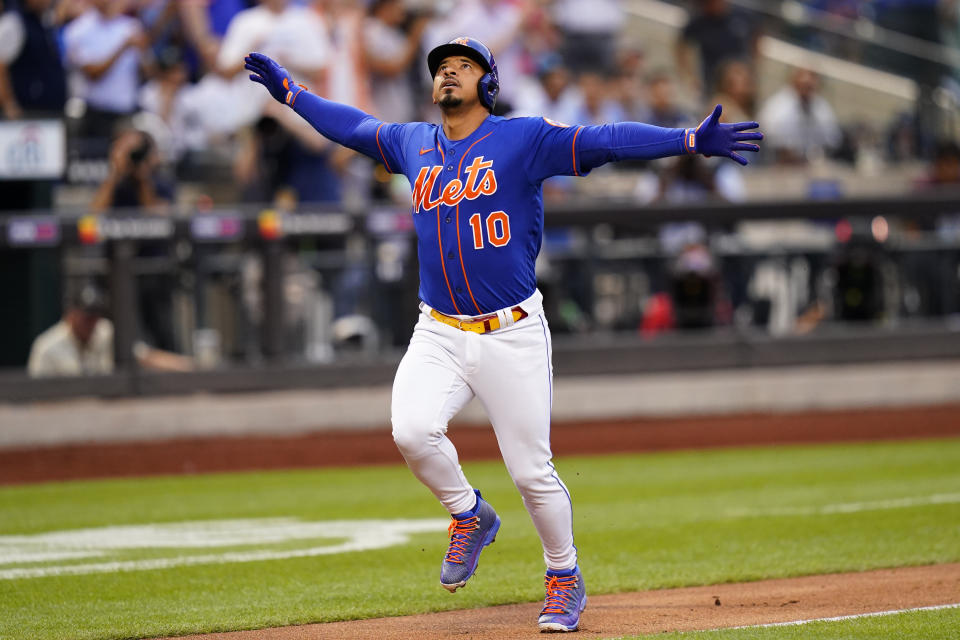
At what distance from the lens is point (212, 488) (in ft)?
32.1

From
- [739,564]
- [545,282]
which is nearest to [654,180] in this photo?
[545,282]

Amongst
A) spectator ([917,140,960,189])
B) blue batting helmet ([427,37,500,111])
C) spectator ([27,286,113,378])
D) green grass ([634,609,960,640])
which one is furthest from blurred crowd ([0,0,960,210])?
green grass ([634,609,960,640])

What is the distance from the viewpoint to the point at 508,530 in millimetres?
7871

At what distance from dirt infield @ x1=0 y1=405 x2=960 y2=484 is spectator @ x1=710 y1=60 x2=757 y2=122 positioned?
3788mm

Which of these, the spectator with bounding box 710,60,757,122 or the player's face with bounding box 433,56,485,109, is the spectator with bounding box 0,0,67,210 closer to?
the spectator with bounding box 710,60,757,122

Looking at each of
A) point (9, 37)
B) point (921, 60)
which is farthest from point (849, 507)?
point (921, 60)

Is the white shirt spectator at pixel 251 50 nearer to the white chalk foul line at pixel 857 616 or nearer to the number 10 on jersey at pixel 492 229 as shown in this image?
the number 10 on jersey at pixel 492 229

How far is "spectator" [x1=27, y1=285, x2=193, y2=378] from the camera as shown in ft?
38.2

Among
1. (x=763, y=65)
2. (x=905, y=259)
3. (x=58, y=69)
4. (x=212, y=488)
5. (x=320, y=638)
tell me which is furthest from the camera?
(x=763, y=65)

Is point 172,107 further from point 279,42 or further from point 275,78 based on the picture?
point 275,78

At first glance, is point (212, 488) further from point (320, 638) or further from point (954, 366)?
point (954, 366)

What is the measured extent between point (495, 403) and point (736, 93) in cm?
1092

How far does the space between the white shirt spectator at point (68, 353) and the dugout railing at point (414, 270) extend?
9 centimetres

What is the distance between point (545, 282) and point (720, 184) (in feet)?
8.85
